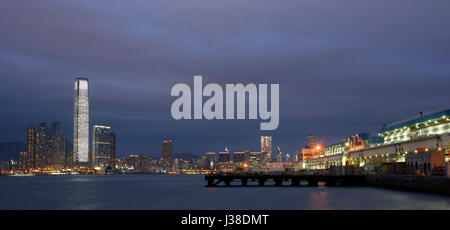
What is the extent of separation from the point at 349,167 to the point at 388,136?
4195cm

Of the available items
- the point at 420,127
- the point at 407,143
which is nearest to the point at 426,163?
the point at 407,143

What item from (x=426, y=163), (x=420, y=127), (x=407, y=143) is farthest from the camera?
(x=420, y=127)

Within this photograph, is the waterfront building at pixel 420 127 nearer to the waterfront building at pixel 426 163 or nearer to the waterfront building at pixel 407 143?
the waterfront building at pixel 407 143

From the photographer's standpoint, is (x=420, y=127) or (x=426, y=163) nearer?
(x=426, y=163)

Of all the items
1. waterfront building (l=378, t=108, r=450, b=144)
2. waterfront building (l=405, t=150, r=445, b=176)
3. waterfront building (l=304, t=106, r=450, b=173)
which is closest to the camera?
waterfront building (l=405, t=150, r=445, b=176)

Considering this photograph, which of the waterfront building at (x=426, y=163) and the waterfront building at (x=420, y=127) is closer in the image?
the waterfront building at (x=426, y=163)

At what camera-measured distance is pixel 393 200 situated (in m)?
65.7

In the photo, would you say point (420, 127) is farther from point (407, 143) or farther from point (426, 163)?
point (426, 163)

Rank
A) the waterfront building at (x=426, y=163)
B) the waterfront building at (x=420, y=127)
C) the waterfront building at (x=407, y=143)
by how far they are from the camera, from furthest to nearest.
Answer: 1. the waterfront building at (x=420, y=127)
2. the waterfront building at (x=407, y=143)
3. the waterfront building at (x=426, y=163)

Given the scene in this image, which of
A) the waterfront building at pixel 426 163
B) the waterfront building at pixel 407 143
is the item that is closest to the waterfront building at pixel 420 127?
the waterfront building at pixel 407 143

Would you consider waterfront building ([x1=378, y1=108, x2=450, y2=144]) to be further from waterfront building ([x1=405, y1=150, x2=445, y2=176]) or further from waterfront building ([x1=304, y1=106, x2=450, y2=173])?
waterfront building ([x1=405, y1=150, x2=445, y2=176])

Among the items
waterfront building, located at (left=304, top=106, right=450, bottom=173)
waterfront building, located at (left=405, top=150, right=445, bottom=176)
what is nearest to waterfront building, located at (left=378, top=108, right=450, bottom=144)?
waterfront building, located at (left=304, top=106, right=450, bottom=173)

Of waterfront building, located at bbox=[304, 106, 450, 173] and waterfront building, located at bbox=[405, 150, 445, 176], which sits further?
waterfront building, located at bbox=[304, 106, 450, 173]
